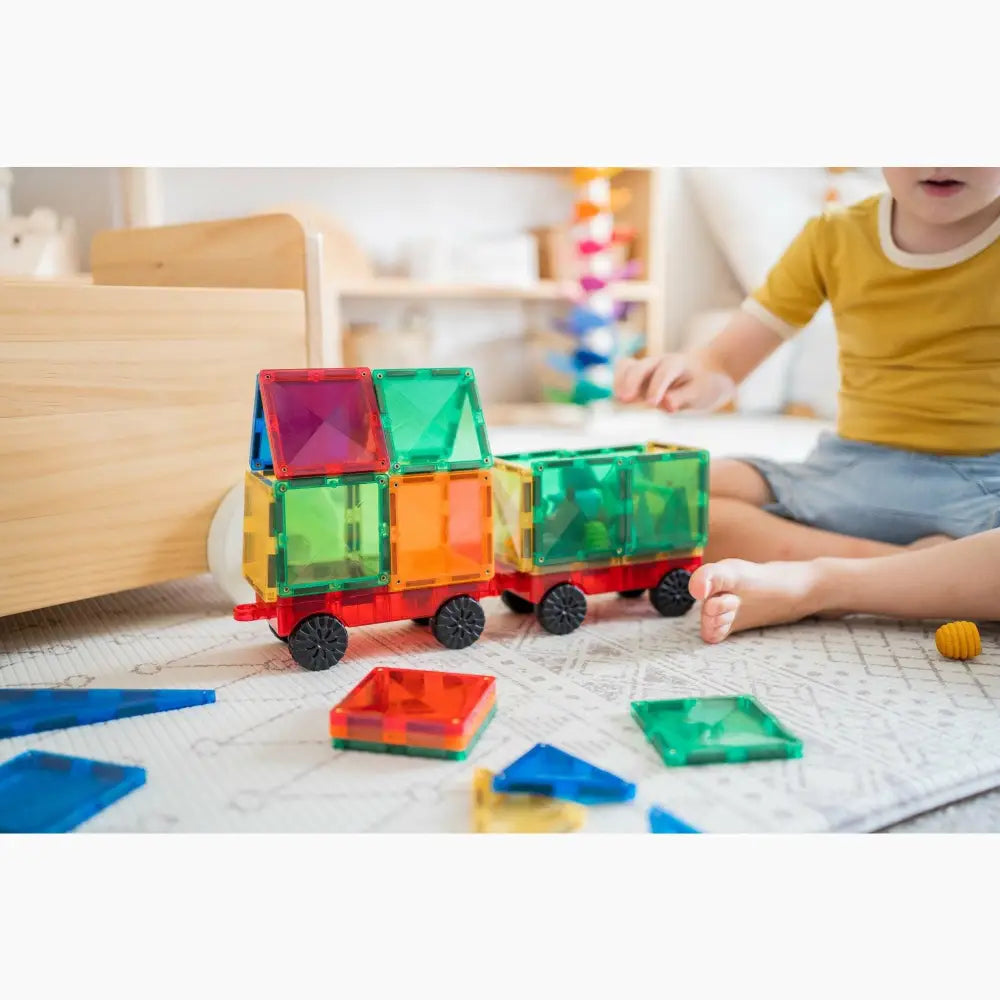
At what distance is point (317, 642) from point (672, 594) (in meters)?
0.36

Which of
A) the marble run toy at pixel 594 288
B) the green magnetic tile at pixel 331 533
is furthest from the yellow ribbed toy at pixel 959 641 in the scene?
the marble run toy at pixel 594 288

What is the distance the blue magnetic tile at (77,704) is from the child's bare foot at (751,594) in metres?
0.43

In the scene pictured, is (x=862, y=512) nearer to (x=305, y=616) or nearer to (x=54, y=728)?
(x=305, y=616)

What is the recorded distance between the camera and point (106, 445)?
0.93 m

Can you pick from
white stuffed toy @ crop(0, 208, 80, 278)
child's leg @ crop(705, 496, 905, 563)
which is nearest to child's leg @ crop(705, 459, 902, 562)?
child's leg @ crop(705, 496, 905, 563)

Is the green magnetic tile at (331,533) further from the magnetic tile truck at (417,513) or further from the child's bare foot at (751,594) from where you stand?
the child's bare foot at (751,594)

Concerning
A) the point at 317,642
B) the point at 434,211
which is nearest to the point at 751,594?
the point at 317,642

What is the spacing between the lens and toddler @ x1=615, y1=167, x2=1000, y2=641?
1035 millimetres

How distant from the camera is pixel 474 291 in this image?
2.05 m

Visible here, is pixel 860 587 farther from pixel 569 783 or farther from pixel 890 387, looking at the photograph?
pixel 569 783

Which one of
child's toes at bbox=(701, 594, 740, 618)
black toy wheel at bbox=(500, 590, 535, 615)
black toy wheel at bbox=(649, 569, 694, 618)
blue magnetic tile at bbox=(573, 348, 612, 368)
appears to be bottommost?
black toy wheel at bbox=(500, 590, 535, 615)

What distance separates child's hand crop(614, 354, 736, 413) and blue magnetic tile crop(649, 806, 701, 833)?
1.88 feet

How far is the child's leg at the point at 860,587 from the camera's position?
90 cm

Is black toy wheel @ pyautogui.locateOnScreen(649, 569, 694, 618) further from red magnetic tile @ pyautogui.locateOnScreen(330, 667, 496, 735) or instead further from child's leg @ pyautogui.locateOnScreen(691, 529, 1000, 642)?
red magnetic tile @ pyautogui.locateOnScreen(330, 667, 496, 735)
